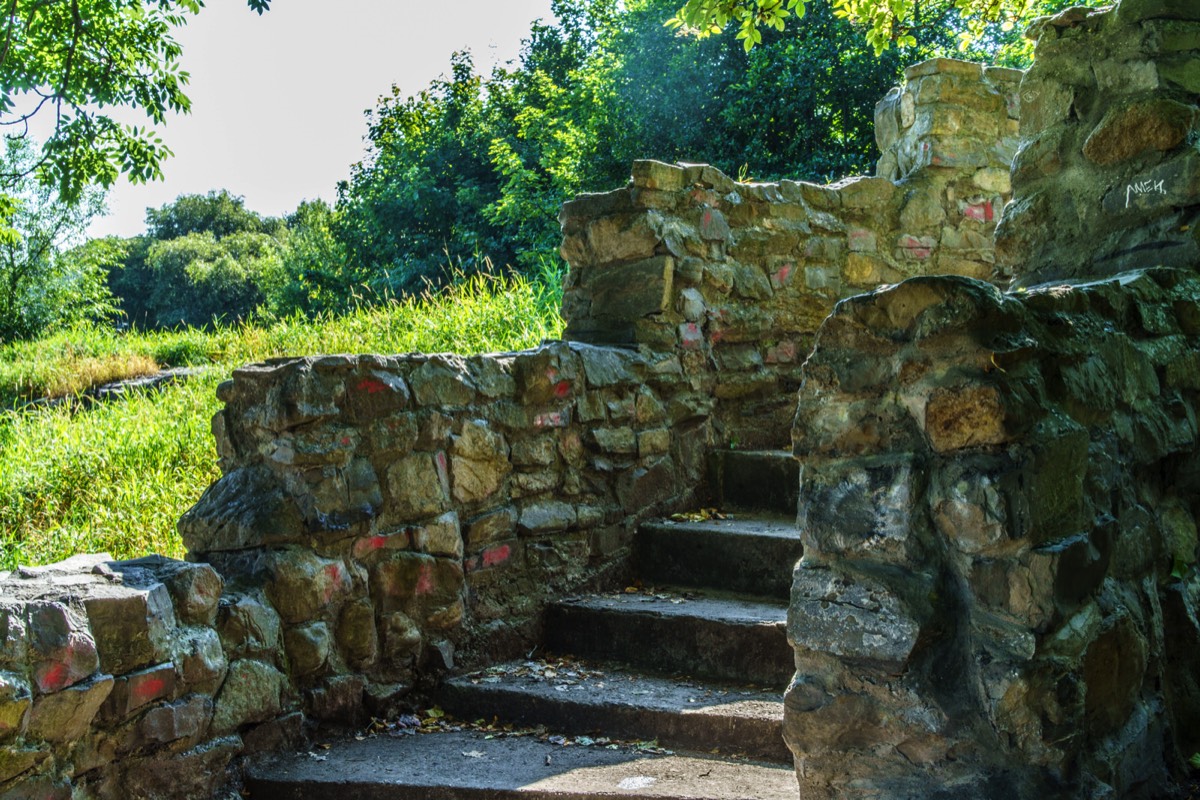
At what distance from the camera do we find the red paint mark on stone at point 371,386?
341 centimetres

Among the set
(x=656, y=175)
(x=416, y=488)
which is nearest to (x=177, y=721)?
(x=416, y=488)

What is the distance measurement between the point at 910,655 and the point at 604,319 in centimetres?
282

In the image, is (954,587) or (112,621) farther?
(112,621)

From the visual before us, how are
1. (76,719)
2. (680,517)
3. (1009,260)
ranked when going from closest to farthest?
(76,719) < (1009,260) < (680,517)

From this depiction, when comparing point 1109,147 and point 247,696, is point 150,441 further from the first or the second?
point 1109,147

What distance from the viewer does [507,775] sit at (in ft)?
9.82

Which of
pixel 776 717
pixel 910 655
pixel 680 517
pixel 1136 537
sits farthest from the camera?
pixel 680 517

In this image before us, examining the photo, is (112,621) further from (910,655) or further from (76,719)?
(910,655)

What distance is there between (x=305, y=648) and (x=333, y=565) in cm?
26

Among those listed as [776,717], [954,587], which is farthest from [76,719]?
[954,587]

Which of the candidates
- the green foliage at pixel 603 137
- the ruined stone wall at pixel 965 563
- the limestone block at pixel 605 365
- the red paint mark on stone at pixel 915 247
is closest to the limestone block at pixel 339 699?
the limestone block at pixel 605 365

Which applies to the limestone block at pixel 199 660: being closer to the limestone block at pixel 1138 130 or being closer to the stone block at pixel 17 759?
the stone block at pixel 17 759

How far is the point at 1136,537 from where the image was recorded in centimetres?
241

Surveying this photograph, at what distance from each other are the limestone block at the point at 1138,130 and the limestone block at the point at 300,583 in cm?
258
